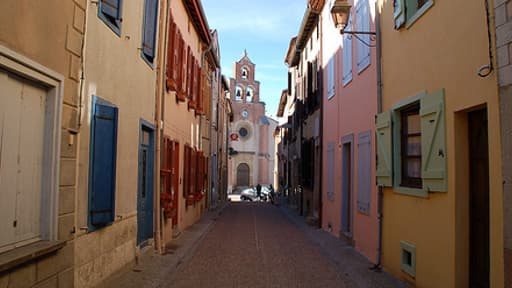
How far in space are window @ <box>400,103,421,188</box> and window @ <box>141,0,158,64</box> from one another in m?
4.59

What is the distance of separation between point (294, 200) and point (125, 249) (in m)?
19.1

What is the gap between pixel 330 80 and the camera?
1480 cm

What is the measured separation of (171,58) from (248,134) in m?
53.4

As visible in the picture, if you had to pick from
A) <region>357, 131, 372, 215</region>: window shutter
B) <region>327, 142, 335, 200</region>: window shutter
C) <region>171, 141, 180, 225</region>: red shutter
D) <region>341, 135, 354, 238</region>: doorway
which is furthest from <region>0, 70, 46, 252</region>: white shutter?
<region>327, 142, 335, 200</region>: window shutter

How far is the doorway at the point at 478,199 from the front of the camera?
555 cm

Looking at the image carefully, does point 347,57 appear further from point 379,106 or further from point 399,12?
point 399,12

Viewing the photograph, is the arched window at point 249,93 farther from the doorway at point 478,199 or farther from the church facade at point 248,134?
the doorway at point 478,199

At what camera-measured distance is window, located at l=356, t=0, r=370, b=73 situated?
10.0 metres

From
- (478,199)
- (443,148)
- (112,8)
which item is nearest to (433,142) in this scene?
(443,148)

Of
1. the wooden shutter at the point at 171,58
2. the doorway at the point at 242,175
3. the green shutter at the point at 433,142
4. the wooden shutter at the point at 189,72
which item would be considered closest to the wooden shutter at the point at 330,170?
the wooden shutter at the point at 189,72

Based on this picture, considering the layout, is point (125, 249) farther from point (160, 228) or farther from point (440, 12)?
point (440, 12)

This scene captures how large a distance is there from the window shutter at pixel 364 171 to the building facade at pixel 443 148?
1294 mm

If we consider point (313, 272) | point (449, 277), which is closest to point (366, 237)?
point (313, 272)

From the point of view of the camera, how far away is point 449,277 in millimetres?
6039
